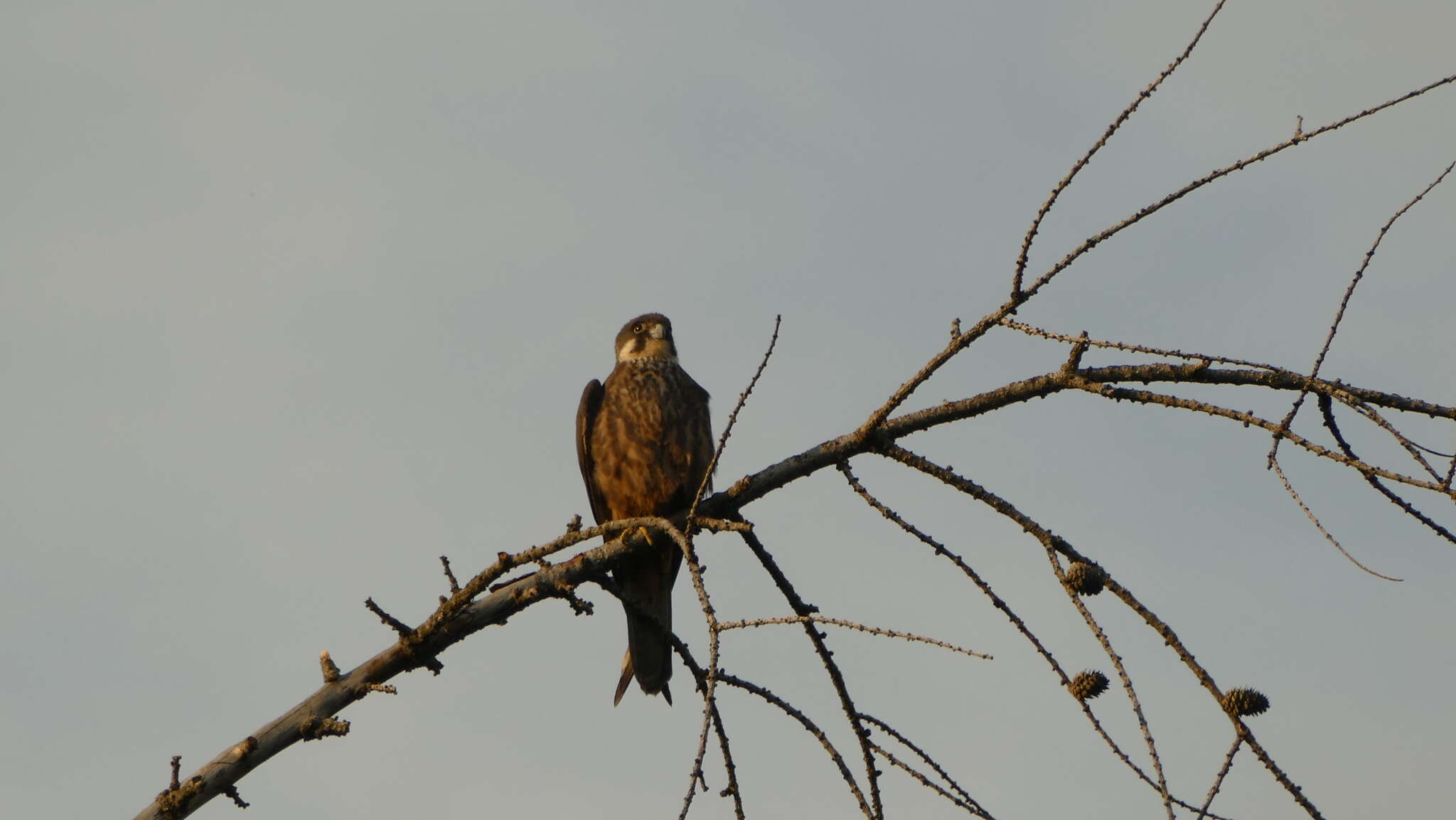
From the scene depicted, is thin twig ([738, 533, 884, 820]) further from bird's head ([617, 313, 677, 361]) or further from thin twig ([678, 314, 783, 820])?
bird's head ([617, 313, 677, 361])

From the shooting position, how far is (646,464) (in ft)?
16.5

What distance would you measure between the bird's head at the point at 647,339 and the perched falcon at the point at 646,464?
A: 0.49 meters

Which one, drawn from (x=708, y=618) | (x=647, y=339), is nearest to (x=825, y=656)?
(x=708, y=618)

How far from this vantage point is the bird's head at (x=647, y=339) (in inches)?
235

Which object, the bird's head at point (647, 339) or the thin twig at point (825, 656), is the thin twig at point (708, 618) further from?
the bird's head at point (647, 339)

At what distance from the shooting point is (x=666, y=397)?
5.20 m

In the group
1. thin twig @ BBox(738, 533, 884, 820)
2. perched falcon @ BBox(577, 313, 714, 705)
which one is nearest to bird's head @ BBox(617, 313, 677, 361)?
perched falcon @ BBox(577, 313, 714, 705)

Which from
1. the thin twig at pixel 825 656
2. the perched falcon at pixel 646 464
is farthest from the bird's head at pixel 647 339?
the thin twig at pixel 825 656

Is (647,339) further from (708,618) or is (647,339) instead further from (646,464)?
(708,618)

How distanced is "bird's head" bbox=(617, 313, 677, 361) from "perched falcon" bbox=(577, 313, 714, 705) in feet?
1.59

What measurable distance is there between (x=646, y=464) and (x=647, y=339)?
1215 millimetres

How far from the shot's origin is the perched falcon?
488cm

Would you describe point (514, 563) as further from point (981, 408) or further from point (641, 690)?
point (641, 690)

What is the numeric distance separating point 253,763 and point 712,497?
1245 mm
